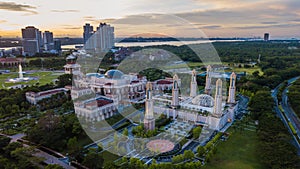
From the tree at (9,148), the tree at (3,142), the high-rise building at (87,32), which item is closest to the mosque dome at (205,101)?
the tree at (9,148)

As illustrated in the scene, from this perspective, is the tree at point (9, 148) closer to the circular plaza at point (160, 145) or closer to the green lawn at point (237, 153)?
the circular plaza at point (160, 145)

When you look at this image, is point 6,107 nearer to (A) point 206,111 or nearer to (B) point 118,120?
(B) point 118,120

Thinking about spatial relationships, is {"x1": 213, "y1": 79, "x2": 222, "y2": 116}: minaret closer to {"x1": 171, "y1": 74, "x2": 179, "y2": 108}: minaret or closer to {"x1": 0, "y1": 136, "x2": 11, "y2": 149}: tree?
{"x1": 171, "y1": 74, "x2": 179, "y2": 108}: minaret

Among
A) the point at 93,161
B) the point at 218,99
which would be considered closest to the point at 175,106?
the point at 218,99

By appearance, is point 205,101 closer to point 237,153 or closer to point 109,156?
point 237,153

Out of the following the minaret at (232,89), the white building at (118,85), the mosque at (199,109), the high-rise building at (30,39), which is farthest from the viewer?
the high-rise building at (30,39)

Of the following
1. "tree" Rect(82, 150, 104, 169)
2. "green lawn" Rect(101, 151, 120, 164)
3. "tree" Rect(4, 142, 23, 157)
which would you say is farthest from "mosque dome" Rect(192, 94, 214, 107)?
"tree" Rect(4, 142, 23, 157)
